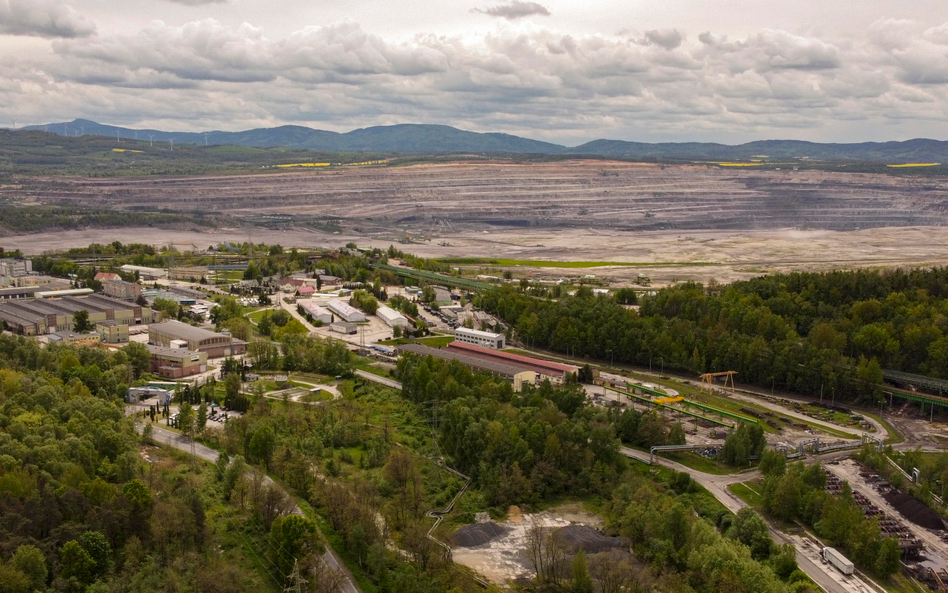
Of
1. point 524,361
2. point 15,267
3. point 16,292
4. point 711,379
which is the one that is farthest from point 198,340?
point 15,267

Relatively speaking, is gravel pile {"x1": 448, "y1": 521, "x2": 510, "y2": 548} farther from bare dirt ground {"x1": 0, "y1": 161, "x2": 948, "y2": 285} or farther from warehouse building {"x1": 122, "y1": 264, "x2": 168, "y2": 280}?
warehouse building {"x1": 122, "y1": 264, "x2": 168, "y2": 280}

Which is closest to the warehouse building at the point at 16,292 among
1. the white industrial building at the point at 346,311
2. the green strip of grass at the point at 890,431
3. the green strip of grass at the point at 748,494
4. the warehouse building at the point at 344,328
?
the white industrial building at the point at 346,311

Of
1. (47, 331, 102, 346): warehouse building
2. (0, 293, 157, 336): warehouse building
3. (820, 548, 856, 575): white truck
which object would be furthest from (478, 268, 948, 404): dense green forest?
(47, 331, 102, 346): warehouse building

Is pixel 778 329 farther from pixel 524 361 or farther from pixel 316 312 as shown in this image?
pixel 316 312

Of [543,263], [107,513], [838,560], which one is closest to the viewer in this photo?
[107,513]

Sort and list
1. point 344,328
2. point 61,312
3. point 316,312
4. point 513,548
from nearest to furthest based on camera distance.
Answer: point 513,548 → point 61,312 → point 344,328 → point 316,312
